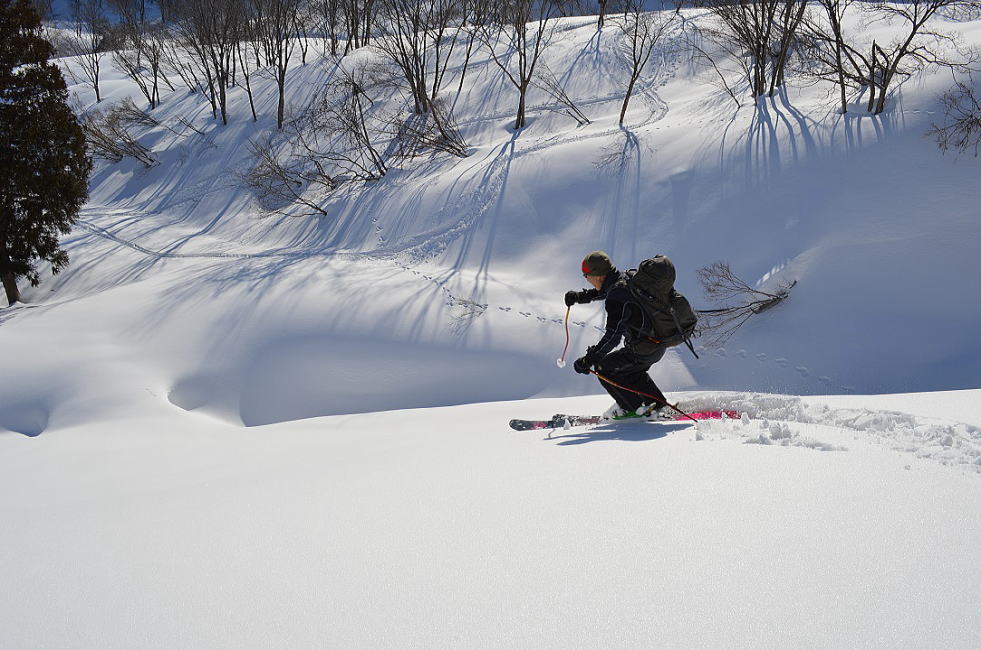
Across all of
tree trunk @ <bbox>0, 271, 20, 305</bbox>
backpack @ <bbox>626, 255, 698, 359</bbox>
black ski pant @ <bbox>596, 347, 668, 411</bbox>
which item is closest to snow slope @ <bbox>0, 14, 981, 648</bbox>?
black ski pant @ <bbox>596, 347, 668, 411</bbox>

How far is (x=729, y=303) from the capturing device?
9805mm

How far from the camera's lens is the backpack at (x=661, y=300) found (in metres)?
4.73

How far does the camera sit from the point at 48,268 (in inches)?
681

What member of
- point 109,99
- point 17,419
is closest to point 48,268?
point 17,419

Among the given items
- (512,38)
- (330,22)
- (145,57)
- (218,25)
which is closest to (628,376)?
(512,38)

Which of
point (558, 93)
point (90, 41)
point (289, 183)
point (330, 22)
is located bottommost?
point (289, 183)

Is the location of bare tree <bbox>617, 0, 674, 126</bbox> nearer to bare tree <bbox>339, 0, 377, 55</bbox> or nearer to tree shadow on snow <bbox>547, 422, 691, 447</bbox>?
bare tree <bbox>339, 0, 377, 55</bbox>

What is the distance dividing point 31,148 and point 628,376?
1575cm

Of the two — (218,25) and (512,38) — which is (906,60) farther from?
(218,25)

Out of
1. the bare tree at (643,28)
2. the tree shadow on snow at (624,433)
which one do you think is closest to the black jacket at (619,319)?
the tree shadow on snow at (624,433)

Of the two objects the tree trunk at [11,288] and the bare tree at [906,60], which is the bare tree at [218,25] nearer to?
the tree trunk at [11,288]

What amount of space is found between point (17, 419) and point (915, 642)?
31.5 ft

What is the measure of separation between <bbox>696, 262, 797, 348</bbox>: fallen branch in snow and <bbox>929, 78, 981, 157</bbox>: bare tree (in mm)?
4028

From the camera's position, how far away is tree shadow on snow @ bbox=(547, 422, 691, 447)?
15.0ft
